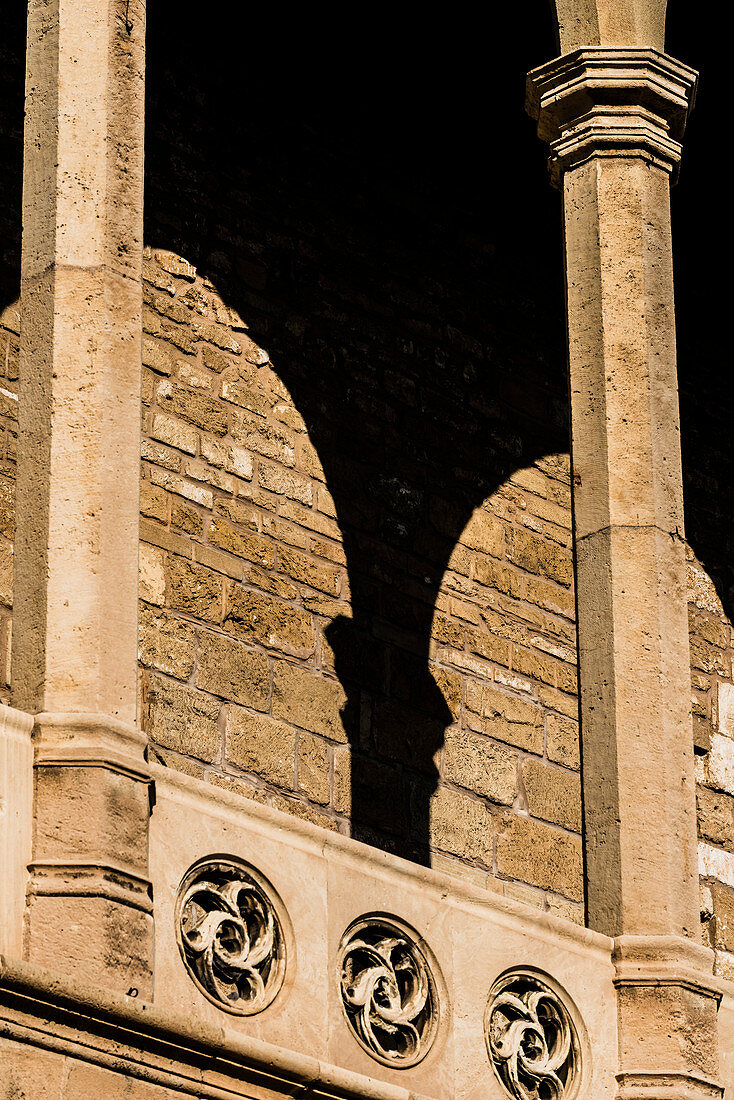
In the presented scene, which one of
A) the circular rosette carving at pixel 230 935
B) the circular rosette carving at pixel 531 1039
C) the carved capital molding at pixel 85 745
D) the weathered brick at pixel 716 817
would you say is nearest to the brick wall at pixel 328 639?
the weathered brick at pixel 716 817

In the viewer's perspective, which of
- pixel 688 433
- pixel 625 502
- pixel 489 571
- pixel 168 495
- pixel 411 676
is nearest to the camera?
pixel 625 502

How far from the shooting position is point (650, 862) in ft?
16.7

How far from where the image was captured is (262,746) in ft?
24.6

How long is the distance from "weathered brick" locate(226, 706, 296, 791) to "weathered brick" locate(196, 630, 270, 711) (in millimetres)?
61

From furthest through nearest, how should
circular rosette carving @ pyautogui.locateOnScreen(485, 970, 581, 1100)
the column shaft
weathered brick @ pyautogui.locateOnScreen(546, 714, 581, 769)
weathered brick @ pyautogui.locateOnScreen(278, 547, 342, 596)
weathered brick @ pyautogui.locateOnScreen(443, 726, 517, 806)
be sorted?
weathered brick @ pyautogui.locateOnScreen(546, 714, 581, 769)
weathered brick @ pyautogui.locateOnScreen(443, 726, 517, 806)
weathered brick @ pyautogui.locateOnScreen(278, 547, 342, 596)
the column shaft
circular rosette carving @ pyautogui.locateOnScreen(485, 970, 581, 1100)

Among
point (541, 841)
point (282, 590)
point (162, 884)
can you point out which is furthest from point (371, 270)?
point (162, 884)

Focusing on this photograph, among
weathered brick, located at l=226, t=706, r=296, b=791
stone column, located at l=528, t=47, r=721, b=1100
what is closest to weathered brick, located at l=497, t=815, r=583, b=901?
weathered brick, located at l=226, t=706, r=296, b=791

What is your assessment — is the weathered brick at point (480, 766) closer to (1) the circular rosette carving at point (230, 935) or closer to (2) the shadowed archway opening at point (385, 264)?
(2) the shadowed archway opening at point (385, 264)

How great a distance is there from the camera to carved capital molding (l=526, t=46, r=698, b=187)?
6.05 meters

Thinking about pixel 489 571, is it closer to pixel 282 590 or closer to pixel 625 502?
pixel 282 590

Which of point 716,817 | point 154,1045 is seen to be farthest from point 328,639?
point 154,1045

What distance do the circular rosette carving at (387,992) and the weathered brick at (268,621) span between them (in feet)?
9.93

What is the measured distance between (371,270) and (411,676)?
1.75 metres

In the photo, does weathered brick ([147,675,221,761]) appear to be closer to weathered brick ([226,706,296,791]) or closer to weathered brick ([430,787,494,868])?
weathered brick ([226,706,296,791])
